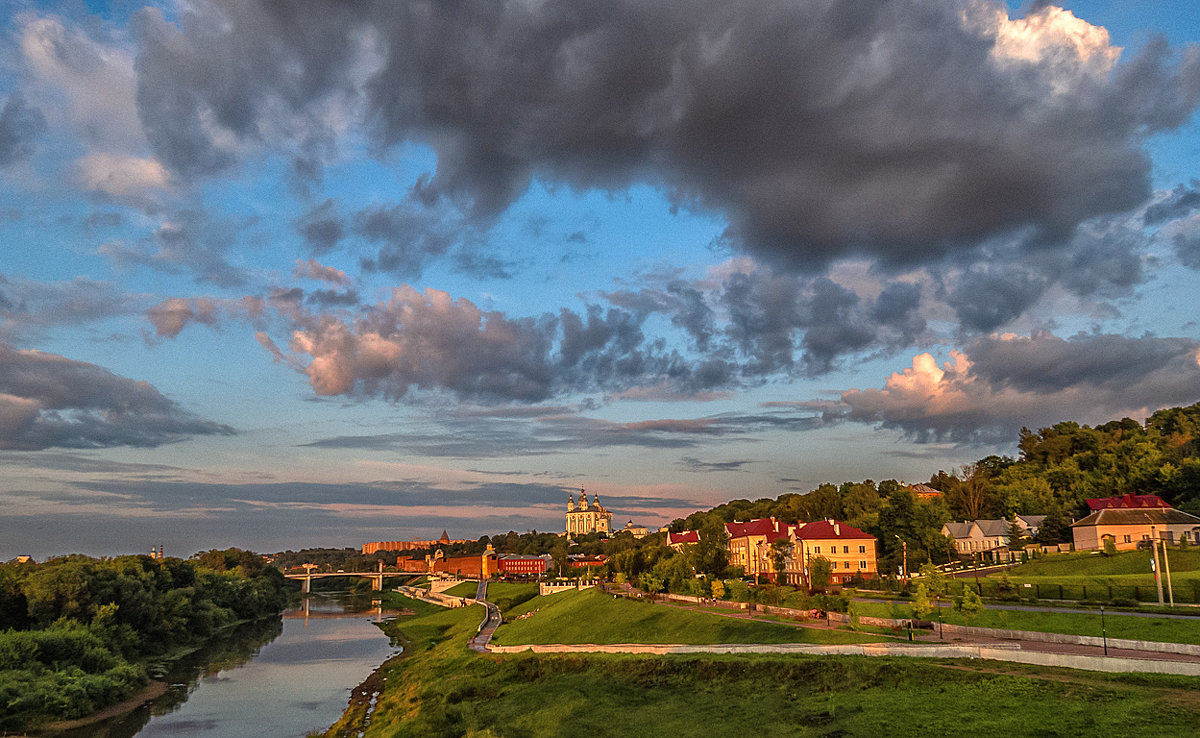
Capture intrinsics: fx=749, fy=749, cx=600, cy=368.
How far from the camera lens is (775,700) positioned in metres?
31.9

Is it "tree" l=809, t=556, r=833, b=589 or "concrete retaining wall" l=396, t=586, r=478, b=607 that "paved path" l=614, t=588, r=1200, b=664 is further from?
"concrete retaining wall" l=396, t=586, r=478, b=607

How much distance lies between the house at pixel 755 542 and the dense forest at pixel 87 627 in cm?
7227

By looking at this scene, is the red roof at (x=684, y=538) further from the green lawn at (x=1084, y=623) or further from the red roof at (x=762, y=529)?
the green lawn at (x=1084, y=623)

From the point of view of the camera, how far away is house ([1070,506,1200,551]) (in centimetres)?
8181

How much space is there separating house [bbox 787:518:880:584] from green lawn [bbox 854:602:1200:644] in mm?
46297

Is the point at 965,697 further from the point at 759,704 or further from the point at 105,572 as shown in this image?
the point at 105,572

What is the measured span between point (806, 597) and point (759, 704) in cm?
2648

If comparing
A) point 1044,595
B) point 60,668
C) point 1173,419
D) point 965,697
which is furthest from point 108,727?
point 1173,419

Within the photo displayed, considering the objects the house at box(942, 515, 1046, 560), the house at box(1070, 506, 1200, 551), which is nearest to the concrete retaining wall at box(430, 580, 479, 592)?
the house at box(942, 515, 1046, 560)

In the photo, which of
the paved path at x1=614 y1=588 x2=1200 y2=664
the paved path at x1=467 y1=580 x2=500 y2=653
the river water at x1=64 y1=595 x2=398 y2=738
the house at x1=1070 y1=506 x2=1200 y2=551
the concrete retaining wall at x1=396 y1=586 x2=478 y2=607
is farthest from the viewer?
the concrete retaining wall at x1=396 y1=586 x2=478 y2=607

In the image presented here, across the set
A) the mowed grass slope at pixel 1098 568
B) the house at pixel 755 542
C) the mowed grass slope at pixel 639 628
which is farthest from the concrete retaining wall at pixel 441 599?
the mowed grass slope at pixel 1098 568

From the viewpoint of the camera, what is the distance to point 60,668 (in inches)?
2303

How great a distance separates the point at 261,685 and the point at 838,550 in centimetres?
6891

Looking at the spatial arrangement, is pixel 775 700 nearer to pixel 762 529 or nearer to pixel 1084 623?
pixel 1084 623
